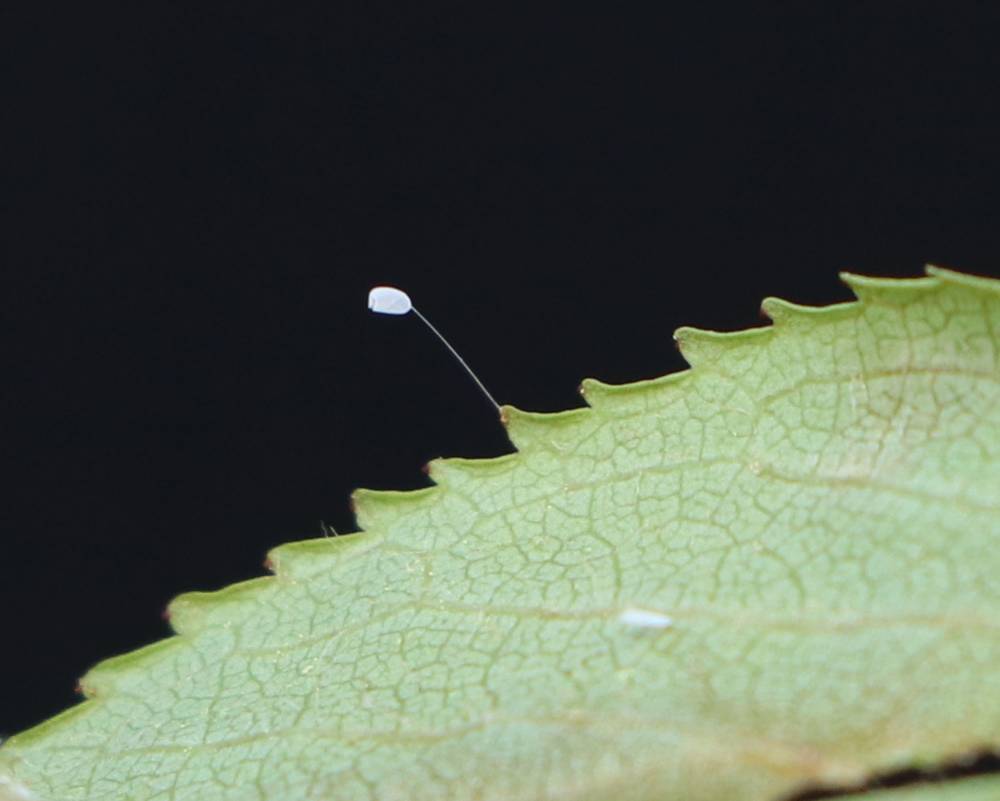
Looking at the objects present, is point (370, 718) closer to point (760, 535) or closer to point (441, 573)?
point (441, 573)

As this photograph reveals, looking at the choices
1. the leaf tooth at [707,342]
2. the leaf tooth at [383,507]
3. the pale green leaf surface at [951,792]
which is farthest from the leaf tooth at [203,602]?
the pale green leaf surface at [951,792]

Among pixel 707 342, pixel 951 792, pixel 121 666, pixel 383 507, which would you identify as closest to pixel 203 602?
pixel 121 666

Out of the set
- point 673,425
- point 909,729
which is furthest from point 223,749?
point 909,729

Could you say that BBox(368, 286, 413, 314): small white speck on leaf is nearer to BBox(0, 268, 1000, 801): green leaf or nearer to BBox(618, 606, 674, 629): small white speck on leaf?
BBox(0, 268, 1000, 801): green leaf

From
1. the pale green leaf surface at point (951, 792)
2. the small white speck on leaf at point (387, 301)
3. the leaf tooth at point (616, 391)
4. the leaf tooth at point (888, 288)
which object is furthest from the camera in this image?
the small white speck on leaf at point (387, 301)

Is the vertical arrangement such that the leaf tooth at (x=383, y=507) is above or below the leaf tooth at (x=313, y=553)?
above

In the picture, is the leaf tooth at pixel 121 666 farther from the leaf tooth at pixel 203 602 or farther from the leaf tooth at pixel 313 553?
the leaf tooth at pixel 313 553

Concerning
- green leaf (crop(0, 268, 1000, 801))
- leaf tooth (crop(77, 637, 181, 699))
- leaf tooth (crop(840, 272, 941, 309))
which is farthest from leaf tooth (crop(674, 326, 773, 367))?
leaf tooth (crop(77, 637, 181, 699))
